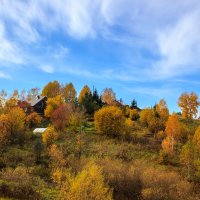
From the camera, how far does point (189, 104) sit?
253 ft

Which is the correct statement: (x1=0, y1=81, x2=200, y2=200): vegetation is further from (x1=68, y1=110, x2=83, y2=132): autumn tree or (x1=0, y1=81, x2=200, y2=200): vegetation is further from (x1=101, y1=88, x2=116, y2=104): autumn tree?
(x1=101, y1=88, x2=116, y2=104): autumn tree

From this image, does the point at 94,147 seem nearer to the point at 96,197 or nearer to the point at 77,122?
the point at 77,122

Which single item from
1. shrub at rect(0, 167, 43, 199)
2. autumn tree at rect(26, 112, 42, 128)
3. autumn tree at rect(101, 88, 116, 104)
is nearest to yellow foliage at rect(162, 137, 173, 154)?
shrub at rect(0, 167, 43, 199)

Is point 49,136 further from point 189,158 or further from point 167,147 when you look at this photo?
point 189,158

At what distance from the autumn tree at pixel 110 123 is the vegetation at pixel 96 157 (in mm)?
181

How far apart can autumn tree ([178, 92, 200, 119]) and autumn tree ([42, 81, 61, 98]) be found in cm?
4069

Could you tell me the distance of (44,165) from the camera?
31.3 m

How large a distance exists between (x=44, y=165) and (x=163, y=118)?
121 ft

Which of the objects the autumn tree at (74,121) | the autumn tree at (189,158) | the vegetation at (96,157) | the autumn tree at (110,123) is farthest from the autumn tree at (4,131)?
the autumn tree at (189,158)

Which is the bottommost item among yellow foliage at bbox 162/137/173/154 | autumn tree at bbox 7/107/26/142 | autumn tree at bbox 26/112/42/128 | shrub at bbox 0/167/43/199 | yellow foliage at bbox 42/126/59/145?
shrub at bbox 0/167/43/199

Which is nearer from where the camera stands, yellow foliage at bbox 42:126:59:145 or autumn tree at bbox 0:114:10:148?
autumn tree at bbox 0:114:10:148

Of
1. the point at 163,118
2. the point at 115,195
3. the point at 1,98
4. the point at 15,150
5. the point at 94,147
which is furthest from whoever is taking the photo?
the point at 1,98

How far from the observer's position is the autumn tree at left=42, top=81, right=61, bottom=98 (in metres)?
89.0

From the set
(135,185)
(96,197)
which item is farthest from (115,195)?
(96,197)
